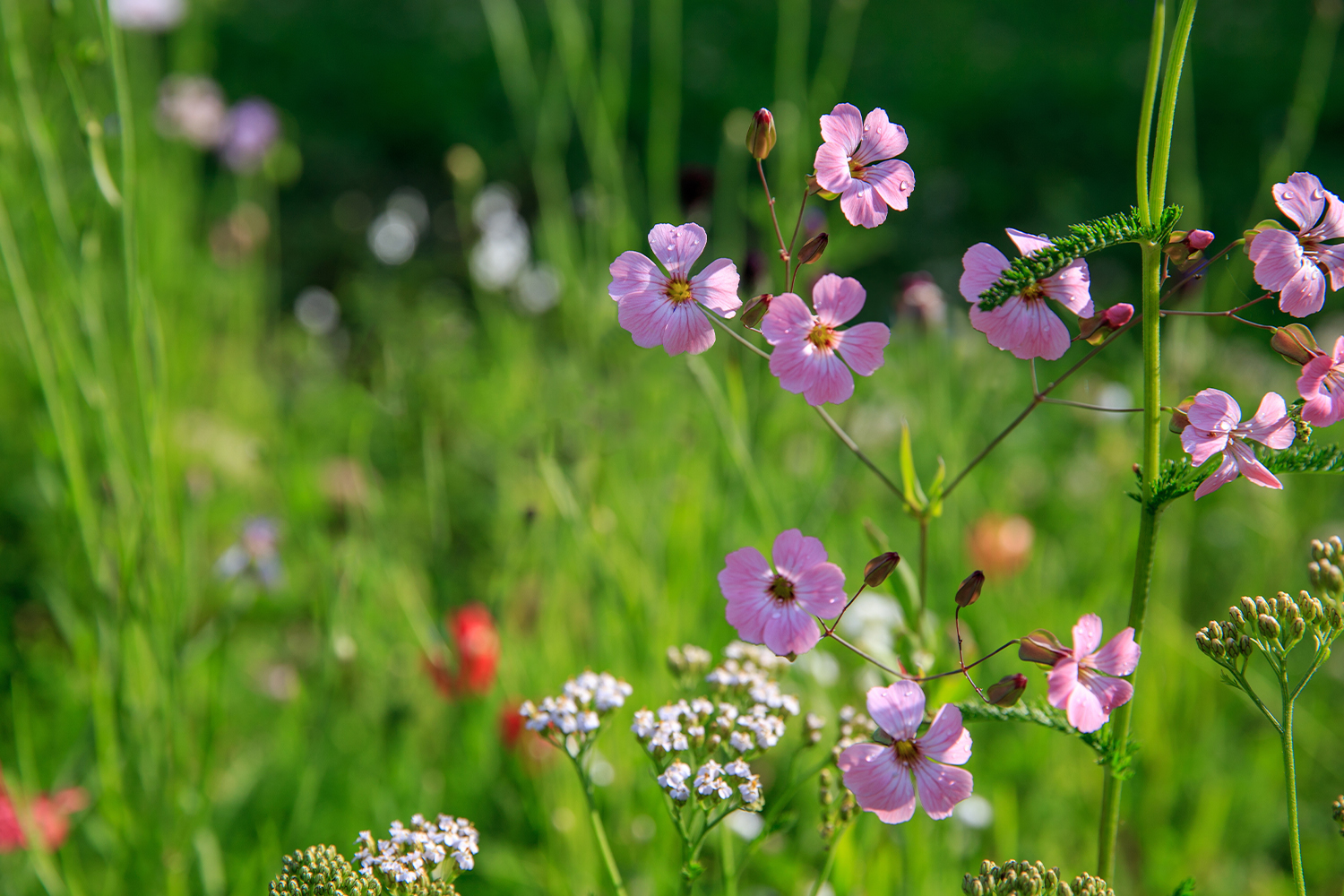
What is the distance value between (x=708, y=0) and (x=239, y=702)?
205 inches

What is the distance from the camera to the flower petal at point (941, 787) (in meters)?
0.63

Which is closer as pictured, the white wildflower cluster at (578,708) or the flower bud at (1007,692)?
the flower bud at (1007,692)

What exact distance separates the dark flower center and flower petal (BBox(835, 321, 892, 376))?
11cm

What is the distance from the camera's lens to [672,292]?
67cm

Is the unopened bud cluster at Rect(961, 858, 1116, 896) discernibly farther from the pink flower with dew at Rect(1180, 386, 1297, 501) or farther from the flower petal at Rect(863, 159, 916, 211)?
the flower petal at Rect(863, 159, 916, 211)

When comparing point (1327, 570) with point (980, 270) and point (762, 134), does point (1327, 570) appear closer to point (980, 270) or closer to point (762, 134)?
point (980, 270)

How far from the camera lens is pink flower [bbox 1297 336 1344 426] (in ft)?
2.08

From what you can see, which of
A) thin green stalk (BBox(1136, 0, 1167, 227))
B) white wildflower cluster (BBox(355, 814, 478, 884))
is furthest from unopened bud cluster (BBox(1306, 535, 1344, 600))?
white wildflower cluster (BBox(355, 814, 478, 884))

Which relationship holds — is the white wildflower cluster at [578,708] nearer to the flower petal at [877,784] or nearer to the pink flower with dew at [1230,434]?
the flower petal at [877,784]

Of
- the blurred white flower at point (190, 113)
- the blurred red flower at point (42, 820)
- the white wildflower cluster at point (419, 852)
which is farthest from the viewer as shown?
the blurred white flower at point (190, 113)

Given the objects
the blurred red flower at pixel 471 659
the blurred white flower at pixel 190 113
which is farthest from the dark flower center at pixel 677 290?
the blurred white flower at pixel 190 113

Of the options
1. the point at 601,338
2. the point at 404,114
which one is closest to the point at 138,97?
the point at 601,338

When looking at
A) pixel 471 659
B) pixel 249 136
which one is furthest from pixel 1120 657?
pixel 249 136

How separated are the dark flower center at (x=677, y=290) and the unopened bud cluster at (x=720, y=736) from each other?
0.32 meters
